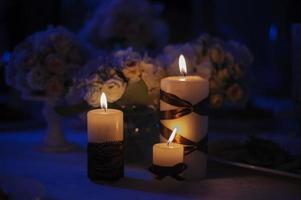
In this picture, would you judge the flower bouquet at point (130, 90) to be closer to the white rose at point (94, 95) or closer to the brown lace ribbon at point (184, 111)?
the white rose at point (94, 95)

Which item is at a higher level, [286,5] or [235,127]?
[286,5]

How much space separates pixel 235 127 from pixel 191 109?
503mm

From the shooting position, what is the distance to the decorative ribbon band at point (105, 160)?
3.56 feet

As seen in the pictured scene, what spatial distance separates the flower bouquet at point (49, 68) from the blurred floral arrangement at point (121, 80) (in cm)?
10

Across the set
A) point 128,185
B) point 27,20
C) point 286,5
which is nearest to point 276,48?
point 286,5

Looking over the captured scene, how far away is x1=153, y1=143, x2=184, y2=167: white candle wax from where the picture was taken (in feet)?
3.49

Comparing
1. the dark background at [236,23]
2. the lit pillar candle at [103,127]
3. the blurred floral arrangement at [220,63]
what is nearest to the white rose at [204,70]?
the blurred floral arrangement at [220,63]

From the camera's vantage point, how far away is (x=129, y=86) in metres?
1.23

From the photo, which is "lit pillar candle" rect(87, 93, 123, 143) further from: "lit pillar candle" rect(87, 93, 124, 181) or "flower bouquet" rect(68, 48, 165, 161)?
"flower bouquet" rect(68, 48, 165, 161)

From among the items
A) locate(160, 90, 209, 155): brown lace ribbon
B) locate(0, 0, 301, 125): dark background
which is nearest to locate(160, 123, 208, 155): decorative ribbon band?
locate(160, 90, 209, 155): brown lace ribbon

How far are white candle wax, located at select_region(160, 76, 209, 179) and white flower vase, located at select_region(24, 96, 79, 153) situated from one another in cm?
37

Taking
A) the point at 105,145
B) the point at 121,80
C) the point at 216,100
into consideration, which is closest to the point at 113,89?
the point at 121,80

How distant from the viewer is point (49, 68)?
134cm

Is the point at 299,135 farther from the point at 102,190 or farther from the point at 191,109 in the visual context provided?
the point at 102,190
